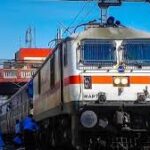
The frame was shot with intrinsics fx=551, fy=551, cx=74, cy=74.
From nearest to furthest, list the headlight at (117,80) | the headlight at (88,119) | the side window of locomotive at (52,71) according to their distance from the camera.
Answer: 1. the headlight at (88,119)
2. the headlight at (117,80)
3. the side window of locomotive at (52,71)

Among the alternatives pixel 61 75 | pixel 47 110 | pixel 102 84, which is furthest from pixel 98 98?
pixel 47 110

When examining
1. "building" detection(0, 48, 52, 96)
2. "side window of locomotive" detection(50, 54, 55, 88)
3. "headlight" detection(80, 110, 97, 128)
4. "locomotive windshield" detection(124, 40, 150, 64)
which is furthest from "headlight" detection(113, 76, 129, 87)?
"building" detection(0, 48, 52, 96)

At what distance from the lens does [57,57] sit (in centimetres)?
1532

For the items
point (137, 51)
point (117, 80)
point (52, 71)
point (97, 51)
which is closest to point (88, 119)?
point (117, 80)

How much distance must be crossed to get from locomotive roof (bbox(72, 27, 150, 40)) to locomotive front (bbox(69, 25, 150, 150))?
26mm

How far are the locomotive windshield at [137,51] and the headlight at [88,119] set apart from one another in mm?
1771

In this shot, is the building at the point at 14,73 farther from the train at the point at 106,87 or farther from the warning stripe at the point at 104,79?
the warning stripe at the point at 104,79

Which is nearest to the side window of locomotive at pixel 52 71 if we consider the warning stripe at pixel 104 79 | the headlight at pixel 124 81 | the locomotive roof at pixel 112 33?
the locomotive roof at pixel 112 33

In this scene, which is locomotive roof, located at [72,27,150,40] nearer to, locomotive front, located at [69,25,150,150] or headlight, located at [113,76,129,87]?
locomotive front, located at [69,25,150,150]

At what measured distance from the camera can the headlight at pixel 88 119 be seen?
13.5m

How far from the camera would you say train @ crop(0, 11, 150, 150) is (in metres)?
13.7

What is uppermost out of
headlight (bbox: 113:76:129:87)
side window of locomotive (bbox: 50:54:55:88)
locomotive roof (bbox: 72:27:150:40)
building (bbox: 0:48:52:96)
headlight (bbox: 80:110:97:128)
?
building (bbox: 0:48:52:96)

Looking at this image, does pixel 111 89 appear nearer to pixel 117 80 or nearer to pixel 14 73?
pixel 117 80

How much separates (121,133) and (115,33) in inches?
103
